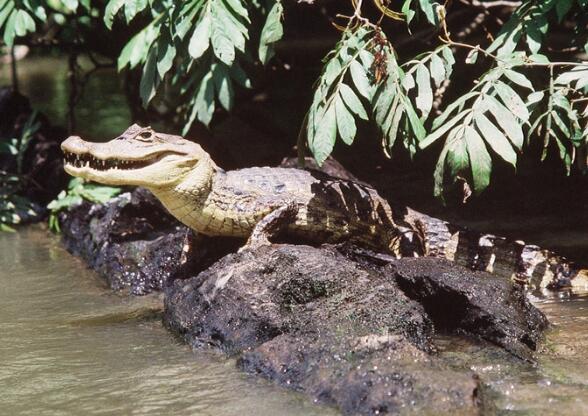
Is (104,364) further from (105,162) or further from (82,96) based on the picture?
(82,96)

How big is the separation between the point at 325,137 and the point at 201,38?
1.04 meters

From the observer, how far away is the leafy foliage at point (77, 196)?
24.5 feet

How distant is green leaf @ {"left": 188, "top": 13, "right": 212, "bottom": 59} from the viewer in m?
5.34

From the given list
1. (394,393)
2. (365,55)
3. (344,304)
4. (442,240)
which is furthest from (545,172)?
(394,393)

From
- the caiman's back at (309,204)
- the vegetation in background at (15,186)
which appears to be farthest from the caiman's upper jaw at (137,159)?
the vegetation in background at (15,186)

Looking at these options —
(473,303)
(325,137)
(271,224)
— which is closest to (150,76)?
(271,224)

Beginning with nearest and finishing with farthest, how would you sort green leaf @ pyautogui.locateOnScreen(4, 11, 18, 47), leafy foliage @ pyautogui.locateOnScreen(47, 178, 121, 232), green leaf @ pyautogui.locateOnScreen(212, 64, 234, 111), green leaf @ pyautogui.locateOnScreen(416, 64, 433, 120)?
green leaf @ pyautogui.locateOnScreen(416, 64, 433, 120)
green leaf @ pyautogui.locateOnScreen(212, 64, 234, 111)
green leaf @ pyautogui.locateOnScreen(4, 11, 18, 47)
leafy foliage @ pyautogui.locateOnScreen(47, 178, 121, 232)

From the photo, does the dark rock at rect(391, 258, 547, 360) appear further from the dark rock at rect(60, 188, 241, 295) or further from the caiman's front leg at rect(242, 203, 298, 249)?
the dark rock at rect(60, 188, 241, 295)

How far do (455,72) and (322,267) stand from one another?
819 centimetres

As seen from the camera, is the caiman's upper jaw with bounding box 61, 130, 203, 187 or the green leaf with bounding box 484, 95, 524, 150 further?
the caiman's upper jaw with bounding box 61, 130, 203, 187

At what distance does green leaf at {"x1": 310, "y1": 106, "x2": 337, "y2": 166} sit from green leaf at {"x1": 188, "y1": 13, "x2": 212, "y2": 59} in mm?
894

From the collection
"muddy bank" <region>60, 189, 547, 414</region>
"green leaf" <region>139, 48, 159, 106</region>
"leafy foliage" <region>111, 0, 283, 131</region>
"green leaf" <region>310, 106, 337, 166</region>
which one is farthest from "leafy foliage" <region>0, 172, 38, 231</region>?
"green leaf" <region>310, 106, 337, 166</region>

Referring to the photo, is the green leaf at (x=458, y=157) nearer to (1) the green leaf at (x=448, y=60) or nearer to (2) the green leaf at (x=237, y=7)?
(1) the green leaf at (x=448, y=60)

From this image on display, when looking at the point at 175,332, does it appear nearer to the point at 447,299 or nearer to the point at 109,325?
the point at 109,325
